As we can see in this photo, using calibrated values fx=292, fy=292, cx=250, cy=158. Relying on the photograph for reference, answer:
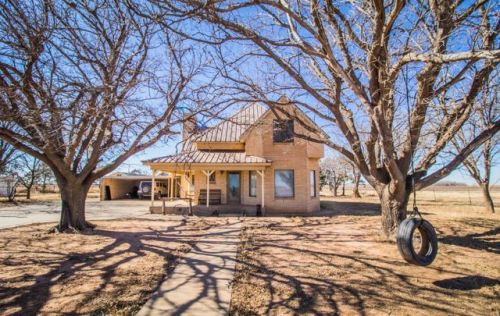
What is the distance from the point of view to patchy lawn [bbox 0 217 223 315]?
4176mm

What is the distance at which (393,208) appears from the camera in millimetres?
8180

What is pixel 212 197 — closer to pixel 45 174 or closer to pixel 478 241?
pixel 478 241

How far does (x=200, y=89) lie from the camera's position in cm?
923

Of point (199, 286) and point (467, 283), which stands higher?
point (199, 286)

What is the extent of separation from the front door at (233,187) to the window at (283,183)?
7.77ft

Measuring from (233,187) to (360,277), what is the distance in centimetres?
1284

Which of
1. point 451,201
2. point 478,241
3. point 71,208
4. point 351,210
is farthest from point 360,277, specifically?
point 451,201

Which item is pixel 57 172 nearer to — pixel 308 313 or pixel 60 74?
pixel 60 74

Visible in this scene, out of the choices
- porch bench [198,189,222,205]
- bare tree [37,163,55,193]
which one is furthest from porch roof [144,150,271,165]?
bare tree [37,163,55,193]

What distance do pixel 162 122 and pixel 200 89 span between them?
194 cm

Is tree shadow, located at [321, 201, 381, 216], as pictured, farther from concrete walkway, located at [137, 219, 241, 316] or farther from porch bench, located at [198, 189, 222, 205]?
concrete walkway, located at [137, 219, 241, 316]

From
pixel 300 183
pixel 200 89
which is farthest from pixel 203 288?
pixel 300 183

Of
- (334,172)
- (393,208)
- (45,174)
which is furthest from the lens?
(334,172)

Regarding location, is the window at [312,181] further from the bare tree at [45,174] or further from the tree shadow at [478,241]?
the bare tree at [45,174]
